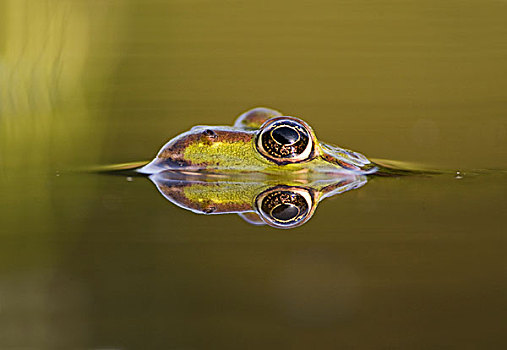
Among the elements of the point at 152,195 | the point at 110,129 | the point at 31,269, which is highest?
the point at 110,129

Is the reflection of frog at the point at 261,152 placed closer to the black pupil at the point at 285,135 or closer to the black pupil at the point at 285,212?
the black pupil at the point at 285,135

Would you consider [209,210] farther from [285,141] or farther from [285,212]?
[285,141]

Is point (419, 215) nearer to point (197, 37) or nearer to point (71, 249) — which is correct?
point (71, 249)

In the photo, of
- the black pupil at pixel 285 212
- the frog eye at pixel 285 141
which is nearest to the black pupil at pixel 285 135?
the frog eye at pixel 285 141

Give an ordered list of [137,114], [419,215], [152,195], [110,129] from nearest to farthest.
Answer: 1. [419,215]
2. [152,195]
3. [110,129]
4. [137,114]

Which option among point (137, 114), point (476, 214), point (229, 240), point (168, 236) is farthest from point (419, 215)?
point (137, 114)

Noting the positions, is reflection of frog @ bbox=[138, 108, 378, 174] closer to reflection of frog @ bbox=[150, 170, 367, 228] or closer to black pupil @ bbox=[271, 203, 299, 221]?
reflection of frog @ bbox=[150, 170, 367, 228]
